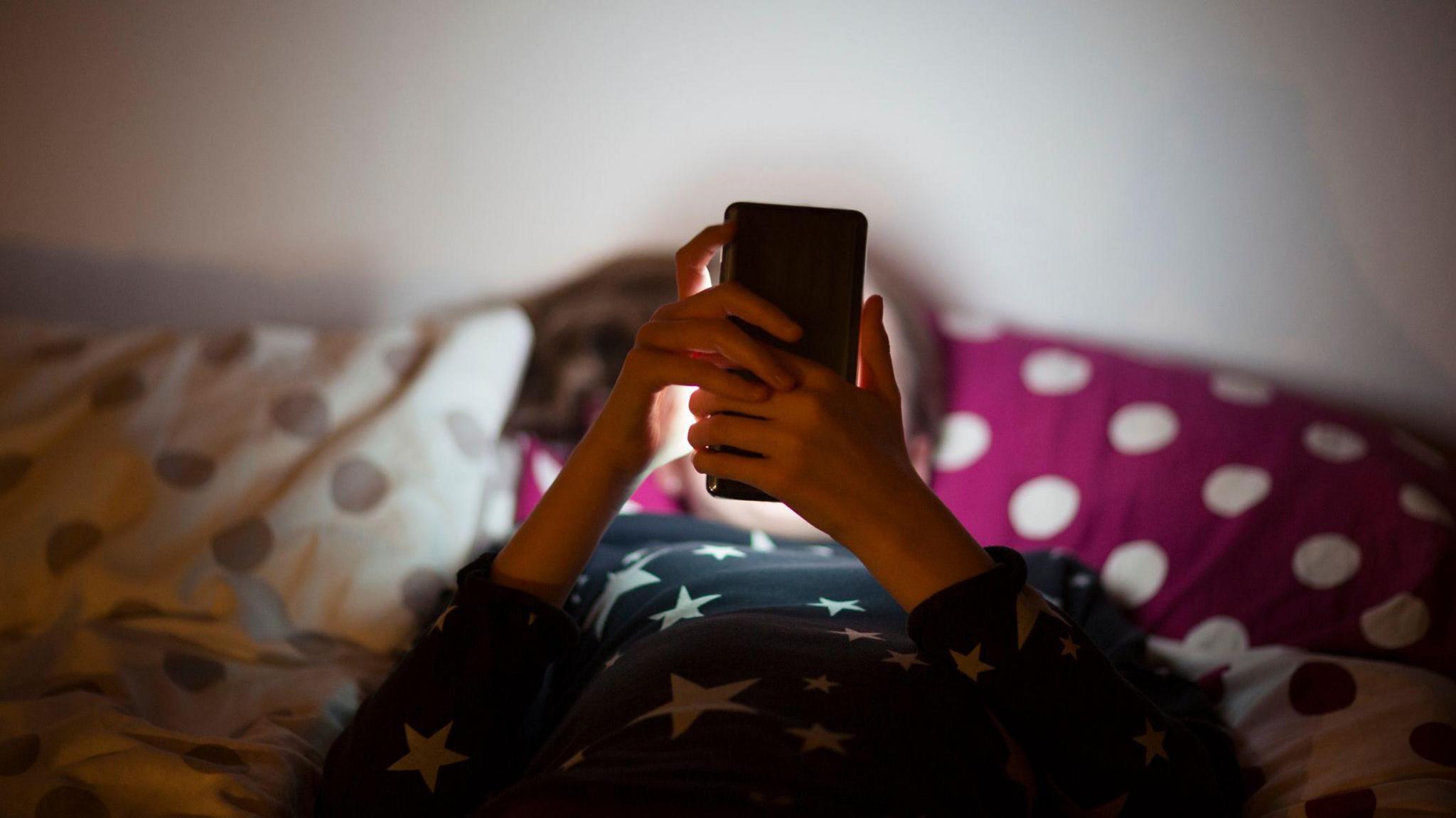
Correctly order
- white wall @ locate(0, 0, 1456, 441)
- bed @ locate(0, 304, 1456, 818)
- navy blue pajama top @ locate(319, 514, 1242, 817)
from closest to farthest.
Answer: navy blue pajama top @ locate(319, 514, 1242, 817) → bed @ locate(0, 304, 1456, 818) → white wall @ locate(0, 0, 1456, 441)

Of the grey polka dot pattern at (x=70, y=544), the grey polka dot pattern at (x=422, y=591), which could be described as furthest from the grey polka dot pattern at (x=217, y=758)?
the grey polka dot pattern at (x=70, y=544)

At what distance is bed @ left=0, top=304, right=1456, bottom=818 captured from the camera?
0.75 m

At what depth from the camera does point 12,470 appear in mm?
938

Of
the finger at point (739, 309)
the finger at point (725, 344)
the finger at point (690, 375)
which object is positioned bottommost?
the finger at point (690, 375)

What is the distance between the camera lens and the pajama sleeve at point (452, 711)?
1.92 feet

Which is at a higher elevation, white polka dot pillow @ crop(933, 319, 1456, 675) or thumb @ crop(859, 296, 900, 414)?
thumb @ crop(859, 296, 900, 414)

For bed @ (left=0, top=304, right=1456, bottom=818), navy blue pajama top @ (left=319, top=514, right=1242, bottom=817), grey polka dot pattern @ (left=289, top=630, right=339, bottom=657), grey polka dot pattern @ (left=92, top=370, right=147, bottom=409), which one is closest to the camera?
navy blue pajama top @ (left=319, top=514, right=1242, bottom=817)

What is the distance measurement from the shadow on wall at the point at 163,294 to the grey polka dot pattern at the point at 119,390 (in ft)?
0.93

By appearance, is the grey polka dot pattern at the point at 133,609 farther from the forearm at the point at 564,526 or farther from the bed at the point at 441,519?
the forearm at the point at 564,526

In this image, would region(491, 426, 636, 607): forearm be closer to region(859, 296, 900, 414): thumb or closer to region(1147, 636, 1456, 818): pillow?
region(859, 296, 900, 414): thumb

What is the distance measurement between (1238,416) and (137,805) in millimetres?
1024

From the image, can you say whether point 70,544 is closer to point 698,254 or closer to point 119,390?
point 119,390

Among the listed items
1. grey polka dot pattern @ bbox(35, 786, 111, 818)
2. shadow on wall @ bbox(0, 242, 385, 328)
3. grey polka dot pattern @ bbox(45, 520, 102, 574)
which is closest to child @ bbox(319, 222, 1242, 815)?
grey polka dot pattern @ bbox(35, 786, 111, 818)

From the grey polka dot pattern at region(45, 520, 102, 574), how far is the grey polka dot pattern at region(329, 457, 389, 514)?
8.4 inches
